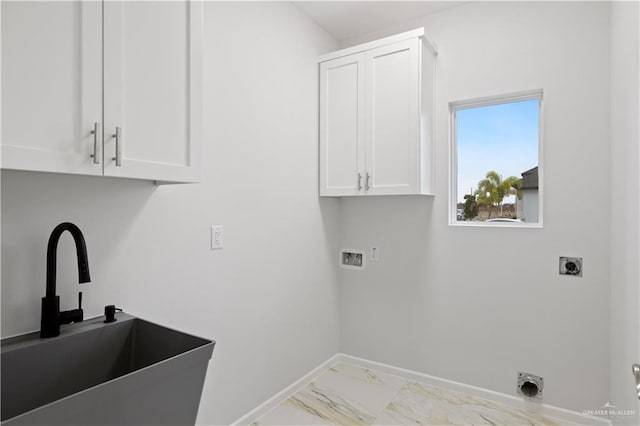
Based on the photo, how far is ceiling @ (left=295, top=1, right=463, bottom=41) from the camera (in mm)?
2561

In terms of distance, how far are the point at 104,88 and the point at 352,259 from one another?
2.28 meters

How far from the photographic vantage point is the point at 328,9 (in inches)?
103

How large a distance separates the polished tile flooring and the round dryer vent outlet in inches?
4.8

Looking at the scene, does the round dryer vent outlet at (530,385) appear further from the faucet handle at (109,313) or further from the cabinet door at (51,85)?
the cabinet door at (51,85)

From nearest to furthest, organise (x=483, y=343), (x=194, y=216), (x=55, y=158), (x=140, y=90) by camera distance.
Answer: (x=55, y=158)
(x=140, y=90)
(x=194, y=216)
(x=483, y=343)

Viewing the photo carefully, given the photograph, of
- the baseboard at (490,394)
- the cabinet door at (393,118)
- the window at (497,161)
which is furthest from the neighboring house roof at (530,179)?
the baseboard at (490,394)

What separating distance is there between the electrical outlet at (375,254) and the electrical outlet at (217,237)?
1356 millimetres

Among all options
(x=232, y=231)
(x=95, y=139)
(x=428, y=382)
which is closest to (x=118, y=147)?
(x=95, y=139)

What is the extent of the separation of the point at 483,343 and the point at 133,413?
225 centimetres

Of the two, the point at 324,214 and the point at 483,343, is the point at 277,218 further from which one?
the point at 483,343

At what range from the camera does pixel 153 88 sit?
4.21 feet

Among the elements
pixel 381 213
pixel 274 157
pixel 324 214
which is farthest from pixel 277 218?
pixel 381 213

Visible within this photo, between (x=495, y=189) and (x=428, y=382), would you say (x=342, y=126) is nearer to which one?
(x=495, y=189)

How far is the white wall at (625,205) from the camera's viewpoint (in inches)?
58.2
